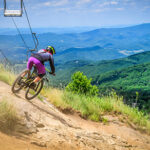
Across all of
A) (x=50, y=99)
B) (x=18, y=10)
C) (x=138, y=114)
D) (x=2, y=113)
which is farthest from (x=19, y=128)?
(x=138, y=114)

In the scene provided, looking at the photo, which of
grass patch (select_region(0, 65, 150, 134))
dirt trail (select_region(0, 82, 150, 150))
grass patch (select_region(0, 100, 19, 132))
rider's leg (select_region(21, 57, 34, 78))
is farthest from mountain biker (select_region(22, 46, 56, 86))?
grass patch (select_region(0, 65, 150, 134))

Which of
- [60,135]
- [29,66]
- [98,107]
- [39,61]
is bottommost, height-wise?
[98,107]

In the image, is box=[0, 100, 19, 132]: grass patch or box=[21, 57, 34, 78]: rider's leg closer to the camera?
box=[0, 100, 19, 132]: grass patch

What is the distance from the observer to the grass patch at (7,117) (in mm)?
4293

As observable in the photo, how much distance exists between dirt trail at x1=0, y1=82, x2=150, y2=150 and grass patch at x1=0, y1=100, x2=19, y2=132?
0.18 meters

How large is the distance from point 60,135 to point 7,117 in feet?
5.18

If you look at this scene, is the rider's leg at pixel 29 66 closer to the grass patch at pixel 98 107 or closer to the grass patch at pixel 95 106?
the grass patch at pixel 95 106

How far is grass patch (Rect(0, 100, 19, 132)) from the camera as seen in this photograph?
429cm

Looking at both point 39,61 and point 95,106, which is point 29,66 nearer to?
point 39,61

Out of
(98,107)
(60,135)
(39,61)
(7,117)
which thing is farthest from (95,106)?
(7,117)

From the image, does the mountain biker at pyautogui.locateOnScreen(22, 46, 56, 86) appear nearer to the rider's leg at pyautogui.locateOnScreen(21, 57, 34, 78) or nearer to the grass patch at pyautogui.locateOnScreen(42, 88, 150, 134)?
the rider's leg at pyautogui.locateOnScreen(21, 57, 34, 78)

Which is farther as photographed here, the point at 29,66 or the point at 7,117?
the point at 29,66

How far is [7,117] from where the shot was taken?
14.4 ft

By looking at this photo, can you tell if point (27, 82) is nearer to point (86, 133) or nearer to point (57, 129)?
point (57, 129)
